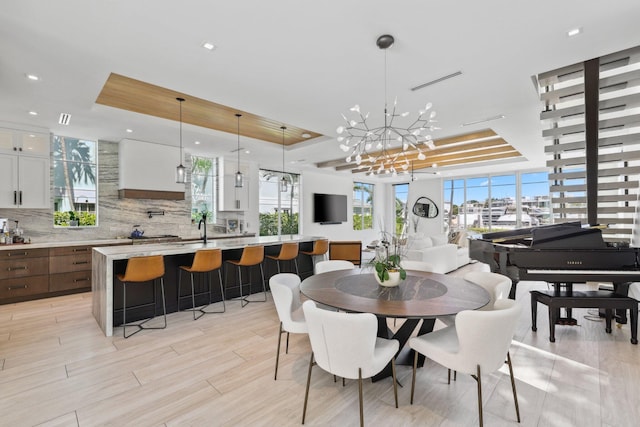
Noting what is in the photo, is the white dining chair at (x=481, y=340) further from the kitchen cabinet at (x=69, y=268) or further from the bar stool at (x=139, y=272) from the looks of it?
the kitchen cabinet at (x=69, y=268)

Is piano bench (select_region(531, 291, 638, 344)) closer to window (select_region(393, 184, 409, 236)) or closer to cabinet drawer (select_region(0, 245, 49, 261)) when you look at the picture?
cabinet drawer (select_region(0, 245, 49, 261))

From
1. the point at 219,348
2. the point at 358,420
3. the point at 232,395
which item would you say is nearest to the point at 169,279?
the point at 219,348

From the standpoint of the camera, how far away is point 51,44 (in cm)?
248

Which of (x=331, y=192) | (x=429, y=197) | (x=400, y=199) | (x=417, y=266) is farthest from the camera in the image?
(x=400, y=199)

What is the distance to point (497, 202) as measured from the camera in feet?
33.3

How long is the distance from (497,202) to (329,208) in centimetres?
579

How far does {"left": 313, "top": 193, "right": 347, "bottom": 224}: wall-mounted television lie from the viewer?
9906 millimetres

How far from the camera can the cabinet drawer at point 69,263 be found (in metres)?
4.74

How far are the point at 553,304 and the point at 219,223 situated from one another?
6.53 meters

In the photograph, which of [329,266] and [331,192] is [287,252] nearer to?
A: [329,266]

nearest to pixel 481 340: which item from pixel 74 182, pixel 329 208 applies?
pixel 74 182

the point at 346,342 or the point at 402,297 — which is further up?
the point at 402,297

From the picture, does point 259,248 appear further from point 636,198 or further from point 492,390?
point 636,198

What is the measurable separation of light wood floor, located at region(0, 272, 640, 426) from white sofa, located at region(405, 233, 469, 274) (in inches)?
101
